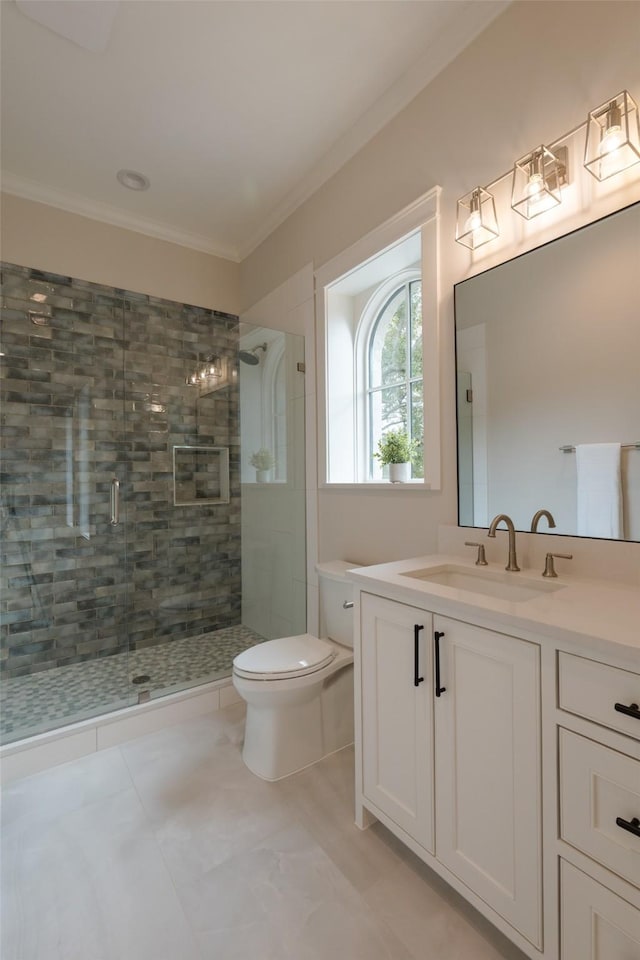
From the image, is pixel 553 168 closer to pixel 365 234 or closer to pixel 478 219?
pixel 478 219

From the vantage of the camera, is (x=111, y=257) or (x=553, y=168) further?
(x=111, y=257)

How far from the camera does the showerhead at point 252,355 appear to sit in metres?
2.69

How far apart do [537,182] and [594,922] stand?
5.93 ft

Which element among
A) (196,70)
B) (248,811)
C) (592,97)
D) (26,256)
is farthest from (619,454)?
(26,256)

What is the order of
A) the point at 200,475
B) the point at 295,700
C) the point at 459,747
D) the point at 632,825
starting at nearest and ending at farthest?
the point at 632,825 < the point at 459,747 < the point at 295,700 < the point at 200,475

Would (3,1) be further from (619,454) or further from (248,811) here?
(248,811)

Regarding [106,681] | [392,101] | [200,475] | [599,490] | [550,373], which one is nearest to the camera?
Result: [599,490]

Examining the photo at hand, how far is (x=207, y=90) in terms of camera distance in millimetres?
1896

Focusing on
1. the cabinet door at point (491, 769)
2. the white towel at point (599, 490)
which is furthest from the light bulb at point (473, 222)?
the cabinet door at point (491, 769)

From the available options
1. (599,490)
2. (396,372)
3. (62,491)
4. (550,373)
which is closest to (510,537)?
(599,490)

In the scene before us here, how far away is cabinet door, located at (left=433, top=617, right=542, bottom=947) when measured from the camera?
93 centimetres

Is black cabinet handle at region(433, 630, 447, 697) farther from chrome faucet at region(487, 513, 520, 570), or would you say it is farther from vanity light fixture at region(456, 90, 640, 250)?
vanity light fixture at region(456, 90, 640, 250)

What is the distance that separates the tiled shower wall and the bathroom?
0.87ft

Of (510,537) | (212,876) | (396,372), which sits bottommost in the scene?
(212,876)
